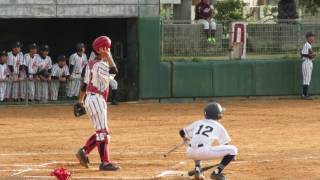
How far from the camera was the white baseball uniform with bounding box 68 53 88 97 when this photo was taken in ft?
71.1

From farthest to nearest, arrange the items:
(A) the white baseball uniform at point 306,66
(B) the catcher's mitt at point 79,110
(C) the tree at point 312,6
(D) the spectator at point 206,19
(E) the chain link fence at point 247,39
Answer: (C) the tree at point 312,6
(A) the white baseball uniform at point 306,66
(D) the spectator at point 206,19
(E) the chain link fence at point 247,39
(B) the catcher's mitt at point 79,110

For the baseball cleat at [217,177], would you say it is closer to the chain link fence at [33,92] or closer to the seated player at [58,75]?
the chain link fence at [33,92]

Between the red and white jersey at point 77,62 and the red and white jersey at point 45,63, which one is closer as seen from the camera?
the red and white jersey at point 45,63

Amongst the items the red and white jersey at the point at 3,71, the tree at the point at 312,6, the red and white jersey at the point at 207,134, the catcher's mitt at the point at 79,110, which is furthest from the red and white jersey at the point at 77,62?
the tree at the point at 312,6

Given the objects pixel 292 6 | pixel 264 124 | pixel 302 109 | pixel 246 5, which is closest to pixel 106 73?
pixel 264 124

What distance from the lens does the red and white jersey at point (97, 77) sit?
435 inches

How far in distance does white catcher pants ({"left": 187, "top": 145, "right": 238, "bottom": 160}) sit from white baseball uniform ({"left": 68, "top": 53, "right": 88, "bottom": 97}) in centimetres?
1232

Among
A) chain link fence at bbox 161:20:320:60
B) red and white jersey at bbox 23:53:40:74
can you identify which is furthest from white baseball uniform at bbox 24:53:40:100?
chain link fence at bbox 161:20:320:60

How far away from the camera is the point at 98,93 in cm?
1114

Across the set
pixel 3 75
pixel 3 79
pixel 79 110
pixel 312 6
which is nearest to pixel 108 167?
pixel 79 110

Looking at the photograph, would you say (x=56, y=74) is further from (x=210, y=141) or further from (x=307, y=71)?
(x=210, y=141)

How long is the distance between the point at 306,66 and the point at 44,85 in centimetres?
743

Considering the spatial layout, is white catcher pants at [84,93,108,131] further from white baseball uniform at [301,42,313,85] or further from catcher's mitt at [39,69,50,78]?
white baseball uniform at [301,42,313,85]

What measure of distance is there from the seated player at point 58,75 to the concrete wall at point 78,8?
1.26 meters
